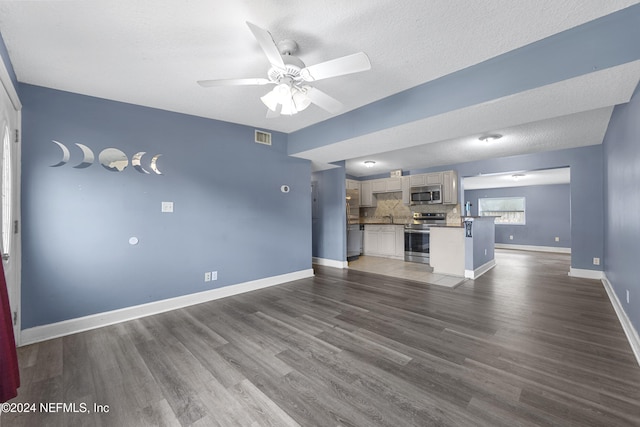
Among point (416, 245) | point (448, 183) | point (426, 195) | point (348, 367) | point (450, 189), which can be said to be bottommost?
point (348, 367)

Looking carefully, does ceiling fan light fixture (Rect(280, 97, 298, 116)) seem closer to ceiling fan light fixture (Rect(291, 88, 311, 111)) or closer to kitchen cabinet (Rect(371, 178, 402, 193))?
ceiling fan light fixture (Rect(291, 88, 311, 111))

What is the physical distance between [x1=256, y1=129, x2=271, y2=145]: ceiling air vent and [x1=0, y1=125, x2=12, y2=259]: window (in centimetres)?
267

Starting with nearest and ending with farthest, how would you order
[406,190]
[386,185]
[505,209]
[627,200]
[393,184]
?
[627,200] < [406,190] < [393,184] < [386,185] < [505,209]

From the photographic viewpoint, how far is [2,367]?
1.26 meters

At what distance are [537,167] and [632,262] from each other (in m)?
3.91

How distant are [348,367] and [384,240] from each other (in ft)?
17.3

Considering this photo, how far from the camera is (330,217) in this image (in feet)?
19.7

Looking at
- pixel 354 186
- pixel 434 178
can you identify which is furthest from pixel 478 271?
pixel 354 186

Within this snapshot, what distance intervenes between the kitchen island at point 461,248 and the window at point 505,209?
16.4 feet

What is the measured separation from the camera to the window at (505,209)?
9.09 m

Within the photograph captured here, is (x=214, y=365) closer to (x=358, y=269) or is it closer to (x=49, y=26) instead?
(x=49, y=26)

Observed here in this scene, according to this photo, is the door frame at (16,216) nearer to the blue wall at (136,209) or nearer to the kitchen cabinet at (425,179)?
the blue wall at (136,209)

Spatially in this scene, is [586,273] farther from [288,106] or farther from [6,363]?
[6,363]

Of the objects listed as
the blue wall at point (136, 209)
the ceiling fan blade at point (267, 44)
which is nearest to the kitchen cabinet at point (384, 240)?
the blue wall at point (136, 209)
